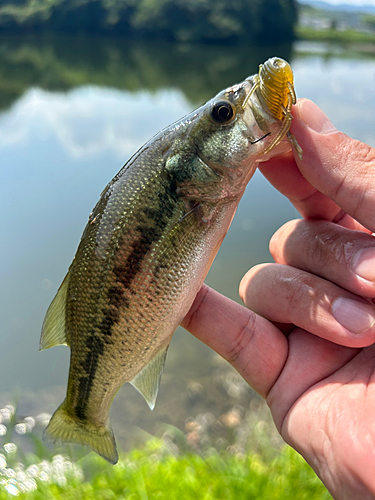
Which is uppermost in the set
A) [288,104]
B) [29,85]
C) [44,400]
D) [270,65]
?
[270,65]

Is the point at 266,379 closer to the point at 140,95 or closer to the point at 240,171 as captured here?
the point at 240,171

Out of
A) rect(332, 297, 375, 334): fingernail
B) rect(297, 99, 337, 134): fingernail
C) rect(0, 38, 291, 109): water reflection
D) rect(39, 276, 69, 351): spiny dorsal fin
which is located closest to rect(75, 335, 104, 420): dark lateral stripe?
rect(39, 276, 69, 351): spiny dorsal fin

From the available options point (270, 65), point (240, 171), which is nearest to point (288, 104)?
point (270, 65)

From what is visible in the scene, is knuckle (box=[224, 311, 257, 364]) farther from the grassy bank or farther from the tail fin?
the grassy bank

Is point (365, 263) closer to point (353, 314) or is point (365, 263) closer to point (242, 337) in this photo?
point (353, 314)

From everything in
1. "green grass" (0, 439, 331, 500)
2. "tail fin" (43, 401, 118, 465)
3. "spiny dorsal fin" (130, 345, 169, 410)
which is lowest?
"green grass" (0, 439, 331, 500)

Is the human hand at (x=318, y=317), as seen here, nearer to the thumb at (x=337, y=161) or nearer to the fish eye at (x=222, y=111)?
the thumb at (x=337, y=161)

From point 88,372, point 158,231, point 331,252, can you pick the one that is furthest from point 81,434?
point 331,252
